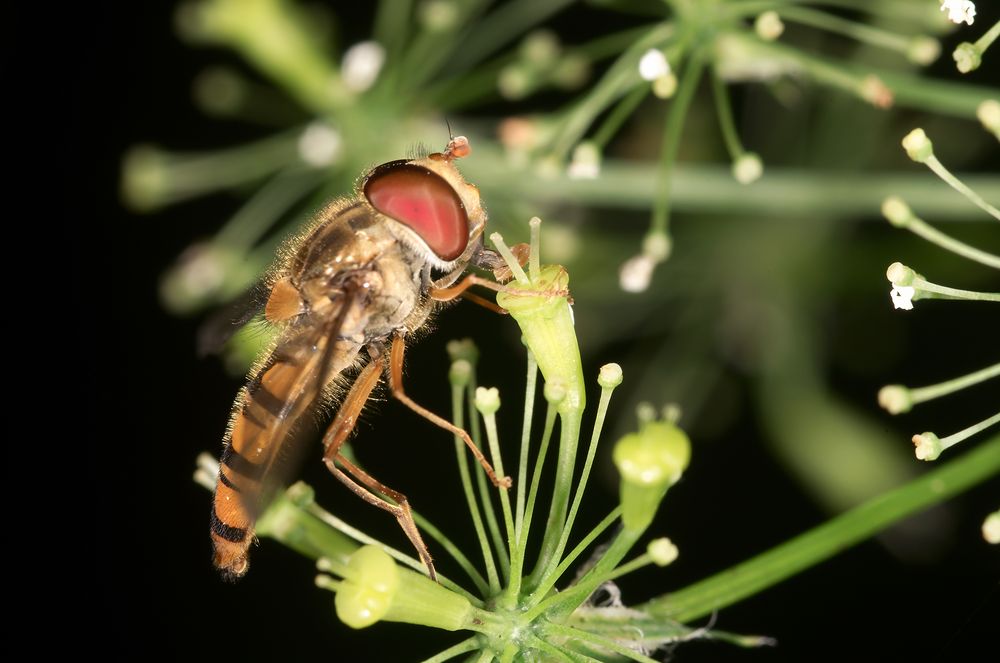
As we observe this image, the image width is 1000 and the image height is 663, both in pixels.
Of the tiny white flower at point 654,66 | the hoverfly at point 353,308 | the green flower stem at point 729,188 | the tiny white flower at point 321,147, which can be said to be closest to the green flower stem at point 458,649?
the hoverfly at point 353,308

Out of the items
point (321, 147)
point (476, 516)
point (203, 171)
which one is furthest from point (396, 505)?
point (203, 171)

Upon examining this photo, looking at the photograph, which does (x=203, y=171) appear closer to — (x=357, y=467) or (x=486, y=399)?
(x=357, y=467)

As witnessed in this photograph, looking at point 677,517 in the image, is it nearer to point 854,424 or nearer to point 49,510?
point 854,424

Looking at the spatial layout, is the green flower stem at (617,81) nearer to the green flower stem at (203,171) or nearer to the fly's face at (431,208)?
the fly's face at (431,208)

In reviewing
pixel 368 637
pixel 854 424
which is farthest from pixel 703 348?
pixel 368 637

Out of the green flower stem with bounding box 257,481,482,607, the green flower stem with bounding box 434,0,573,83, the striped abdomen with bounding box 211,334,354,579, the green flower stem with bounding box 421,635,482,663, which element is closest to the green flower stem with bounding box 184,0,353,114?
the green flower stem with bounding box 434,0,573,83
